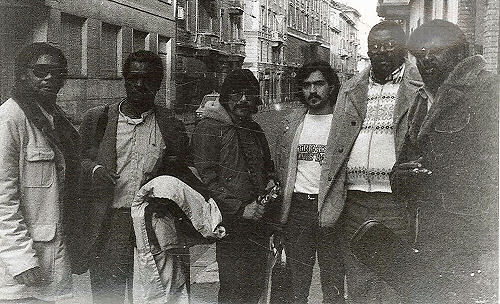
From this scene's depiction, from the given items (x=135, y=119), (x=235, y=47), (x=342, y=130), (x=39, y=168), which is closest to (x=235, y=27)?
(x=235, y=47)

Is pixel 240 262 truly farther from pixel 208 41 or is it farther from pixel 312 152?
pixel 208 41

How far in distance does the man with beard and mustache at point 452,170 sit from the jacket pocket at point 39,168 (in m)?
1.70

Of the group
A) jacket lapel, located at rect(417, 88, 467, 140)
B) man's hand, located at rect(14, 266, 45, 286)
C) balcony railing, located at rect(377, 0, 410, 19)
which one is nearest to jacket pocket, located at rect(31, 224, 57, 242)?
man's hand, located at rect(14, 266, 45, 286)

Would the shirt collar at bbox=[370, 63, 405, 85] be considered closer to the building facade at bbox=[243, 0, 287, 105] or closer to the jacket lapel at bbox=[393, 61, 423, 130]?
the jacket lapel at bbox=[393, 61, 423, 130]

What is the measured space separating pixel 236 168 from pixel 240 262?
514 mm

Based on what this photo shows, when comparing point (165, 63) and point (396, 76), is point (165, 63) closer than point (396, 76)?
No

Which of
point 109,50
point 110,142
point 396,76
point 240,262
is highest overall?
point 109,50

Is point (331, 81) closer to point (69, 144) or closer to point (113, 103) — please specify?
point (113, 103)

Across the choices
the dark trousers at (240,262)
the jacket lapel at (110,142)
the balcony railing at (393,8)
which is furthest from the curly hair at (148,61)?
the balcony railing at (393,8)

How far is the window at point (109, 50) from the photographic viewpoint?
3420 mm

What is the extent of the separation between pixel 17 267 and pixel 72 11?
137cm

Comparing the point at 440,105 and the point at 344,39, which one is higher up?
the point at 344,39

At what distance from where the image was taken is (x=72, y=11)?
341 cm

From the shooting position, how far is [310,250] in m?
3.26
